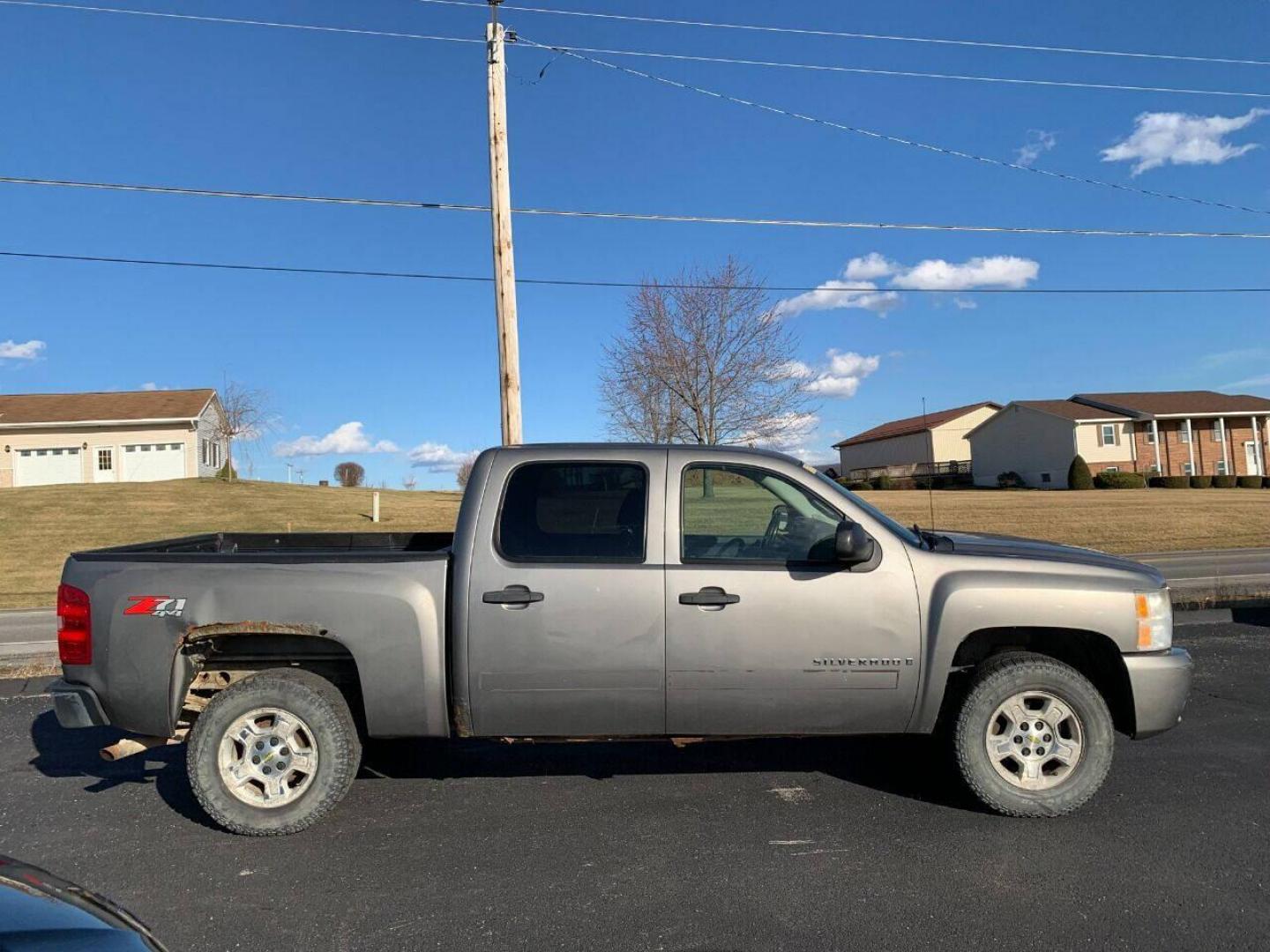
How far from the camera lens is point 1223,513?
26641 mm

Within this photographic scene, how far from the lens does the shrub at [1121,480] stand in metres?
43.5

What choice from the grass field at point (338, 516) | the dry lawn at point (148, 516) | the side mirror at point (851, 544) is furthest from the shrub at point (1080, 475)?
the side mirror at point (851, 544)

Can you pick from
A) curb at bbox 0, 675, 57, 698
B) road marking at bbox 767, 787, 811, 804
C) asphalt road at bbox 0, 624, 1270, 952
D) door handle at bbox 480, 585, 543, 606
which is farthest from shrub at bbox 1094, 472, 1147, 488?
door handle at bbox 480, 585, 543, 606

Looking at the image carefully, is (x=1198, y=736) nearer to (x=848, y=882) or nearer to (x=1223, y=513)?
(x=848, y=882)

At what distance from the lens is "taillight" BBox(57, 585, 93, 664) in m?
4.16

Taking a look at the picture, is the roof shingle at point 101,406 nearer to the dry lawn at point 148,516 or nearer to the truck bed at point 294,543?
the dry lawn at point 148,516

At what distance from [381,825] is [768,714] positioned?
2.01m

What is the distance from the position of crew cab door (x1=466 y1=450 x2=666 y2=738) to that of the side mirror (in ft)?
2.79

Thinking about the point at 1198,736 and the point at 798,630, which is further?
the point at 1198,736

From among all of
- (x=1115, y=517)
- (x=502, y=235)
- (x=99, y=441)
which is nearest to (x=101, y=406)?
(x=99, y=441)

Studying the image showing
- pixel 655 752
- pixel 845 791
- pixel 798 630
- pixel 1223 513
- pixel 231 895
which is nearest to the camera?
pixel 231 895

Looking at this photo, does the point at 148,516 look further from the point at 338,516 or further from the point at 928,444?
the point at 928,444

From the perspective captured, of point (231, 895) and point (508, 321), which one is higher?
point (508, 321)

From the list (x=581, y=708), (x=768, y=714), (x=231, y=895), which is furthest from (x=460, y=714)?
(x=768, y=714)
